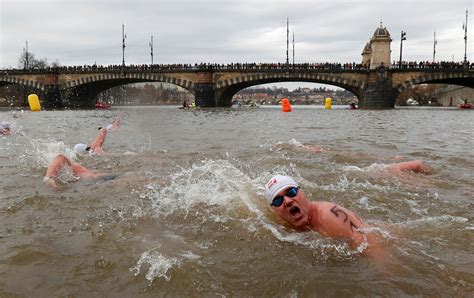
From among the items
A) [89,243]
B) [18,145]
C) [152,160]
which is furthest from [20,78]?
[89,243]

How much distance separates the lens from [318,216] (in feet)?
14.1

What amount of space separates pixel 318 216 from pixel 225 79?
5033 cm

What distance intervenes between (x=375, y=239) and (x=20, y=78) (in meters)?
64.5

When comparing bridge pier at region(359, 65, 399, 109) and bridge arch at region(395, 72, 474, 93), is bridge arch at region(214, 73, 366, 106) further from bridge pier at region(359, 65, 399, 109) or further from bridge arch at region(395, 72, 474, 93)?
bridge arch at region(395, 72, 474, 93)

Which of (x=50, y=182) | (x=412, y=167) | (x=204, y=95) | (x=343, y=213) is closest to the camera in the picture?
(x=343, y=213)

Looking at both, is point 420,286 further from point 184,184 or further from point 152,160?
point 152,160

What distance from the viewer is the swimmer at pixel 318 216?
4.04 meters

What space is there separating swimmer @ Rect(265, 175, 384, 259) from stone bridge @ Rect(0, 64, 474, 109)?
4741 cm

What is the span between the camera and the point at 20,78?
193ft

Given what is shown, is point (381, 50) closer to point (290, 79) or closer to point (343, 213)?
point (290, 79)

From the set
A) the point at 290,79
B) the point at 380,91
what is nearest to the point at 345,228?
the point at 380,91

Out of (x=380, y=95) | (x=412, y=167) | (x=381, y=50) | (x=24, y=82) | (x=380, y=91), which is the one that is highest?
(x=381, y=50)

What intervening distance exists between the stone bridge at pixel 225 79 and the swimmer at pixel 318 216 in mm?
47413

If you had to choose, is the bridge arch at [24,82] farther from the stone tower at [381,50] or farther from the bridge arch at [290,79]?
the stone tower at [381,50]
